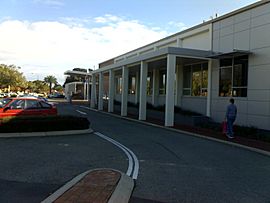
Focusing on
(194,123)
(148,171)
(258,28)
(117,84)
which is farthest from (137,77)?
(148,171)

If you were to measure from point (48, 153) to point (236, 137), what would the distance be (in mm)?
8741

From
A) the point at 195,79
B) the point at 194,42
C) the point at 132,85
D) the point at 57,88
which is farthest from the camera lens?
the point at 57,88

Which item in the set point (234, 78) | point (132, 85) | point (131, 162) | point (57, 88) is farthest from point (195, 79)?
point (57, 88)

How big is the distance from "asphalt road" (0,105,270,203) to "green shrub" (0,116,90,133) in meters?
1.05

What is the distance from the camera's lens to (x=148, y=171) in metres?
8.05

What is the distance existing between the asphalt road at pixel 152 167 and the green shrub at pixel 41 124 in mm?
1048

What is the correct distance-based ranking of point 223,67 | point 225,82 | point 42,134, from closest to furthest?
point 42,134 → point 225,82 → point 223,67

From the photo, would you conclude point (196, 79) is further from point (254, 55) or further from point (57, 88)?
point (57, 88)

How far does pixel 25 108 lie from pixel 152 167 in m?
10.2

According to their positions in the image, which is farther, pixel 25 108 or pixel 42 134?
pixel 25 108

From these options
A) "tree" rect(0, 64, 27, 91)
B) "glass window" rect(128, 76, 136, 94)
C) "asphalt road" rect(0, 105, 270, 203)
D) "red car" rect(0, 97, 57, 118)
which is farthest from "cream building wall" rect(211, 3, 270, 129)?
"tree" rect(0, 64, 27, 91)

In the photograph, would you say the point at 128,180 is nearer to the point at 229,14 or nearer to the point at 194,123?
the point at 194,123

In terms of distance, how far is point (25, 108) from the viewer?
16.8 m

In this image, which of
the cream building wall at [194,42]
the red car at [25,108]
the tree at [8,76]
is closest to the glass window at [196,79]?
the cream building wall at [194,42]
